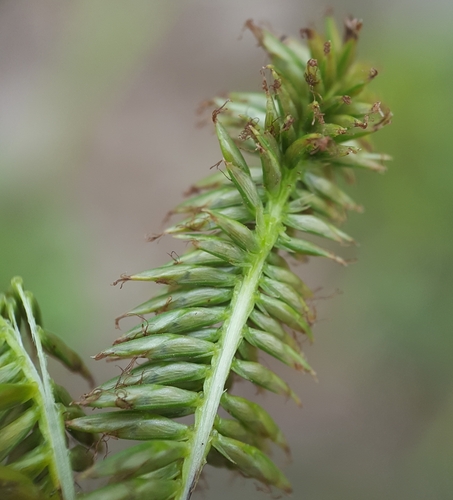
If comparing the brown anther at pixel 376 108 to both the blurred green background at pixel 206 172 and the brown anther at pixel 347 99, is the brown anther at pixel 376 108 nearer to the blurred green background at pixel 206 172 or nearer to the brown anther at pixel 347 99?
the brown anther at pixel 347 99

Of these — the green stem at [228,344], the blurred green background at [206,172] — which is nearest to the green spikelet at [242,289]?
the green stem at [228,344]

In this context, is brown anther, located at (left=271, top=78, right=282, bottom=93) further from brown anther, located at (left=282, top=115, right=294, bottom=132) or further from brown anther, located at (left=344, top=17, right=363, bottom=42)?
brown anther, located at (left=344, top=17, right=363, bottom=42)

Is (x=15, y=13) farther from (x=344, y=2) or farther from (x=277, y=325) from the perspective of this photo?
(x=277, y=325)

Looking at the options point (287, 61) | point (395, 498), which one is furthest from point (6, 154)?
point (395, 498)

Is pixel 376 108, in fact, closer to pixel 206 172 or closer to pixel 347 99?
pixel 347 99

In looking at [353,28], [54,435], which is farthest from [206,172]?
[54,435]
